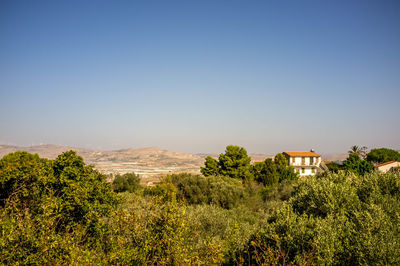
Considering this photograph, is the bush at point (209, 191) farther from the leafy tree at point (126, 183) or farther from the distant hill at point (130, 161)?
the distant hill at point (130, 161)

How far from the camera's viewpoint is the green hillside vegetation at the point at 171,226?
367 inches

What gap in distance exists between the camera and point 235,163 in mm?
48531

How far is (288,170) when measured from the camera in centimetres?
5456

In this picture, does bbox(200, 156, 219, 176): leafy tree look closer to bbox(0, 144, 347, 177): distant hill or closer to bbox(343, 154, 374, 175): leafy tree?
bbox(0, 144, 347, 177): distant hill

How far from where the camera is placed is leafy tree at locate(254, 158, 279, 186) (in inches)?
1954

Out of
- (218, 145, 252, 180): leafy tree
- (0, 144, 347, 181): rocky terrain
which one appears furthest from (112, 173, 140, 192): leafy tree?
(218, 145, 252, 180): leafy tree

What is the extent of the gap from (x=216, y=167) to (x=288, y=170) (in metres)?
16.7

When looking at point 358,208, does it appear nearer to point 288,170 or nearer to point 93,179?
point 93,179

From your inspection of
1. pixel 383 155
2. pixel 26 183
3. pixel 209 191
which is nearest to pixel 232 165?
pixel 209 191

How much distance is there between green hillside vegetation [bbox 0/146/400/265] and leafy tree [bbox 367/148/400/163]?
70.0 meters

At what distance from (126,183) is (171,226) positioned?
32959 millimetres

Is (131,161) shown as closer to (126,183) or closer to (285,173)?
(126,183)

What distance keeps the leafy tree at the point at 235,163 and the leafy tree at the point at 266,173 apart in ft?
9.27

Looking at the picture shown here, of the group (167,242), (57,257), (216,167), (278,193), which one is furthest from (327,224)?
(216,167)
